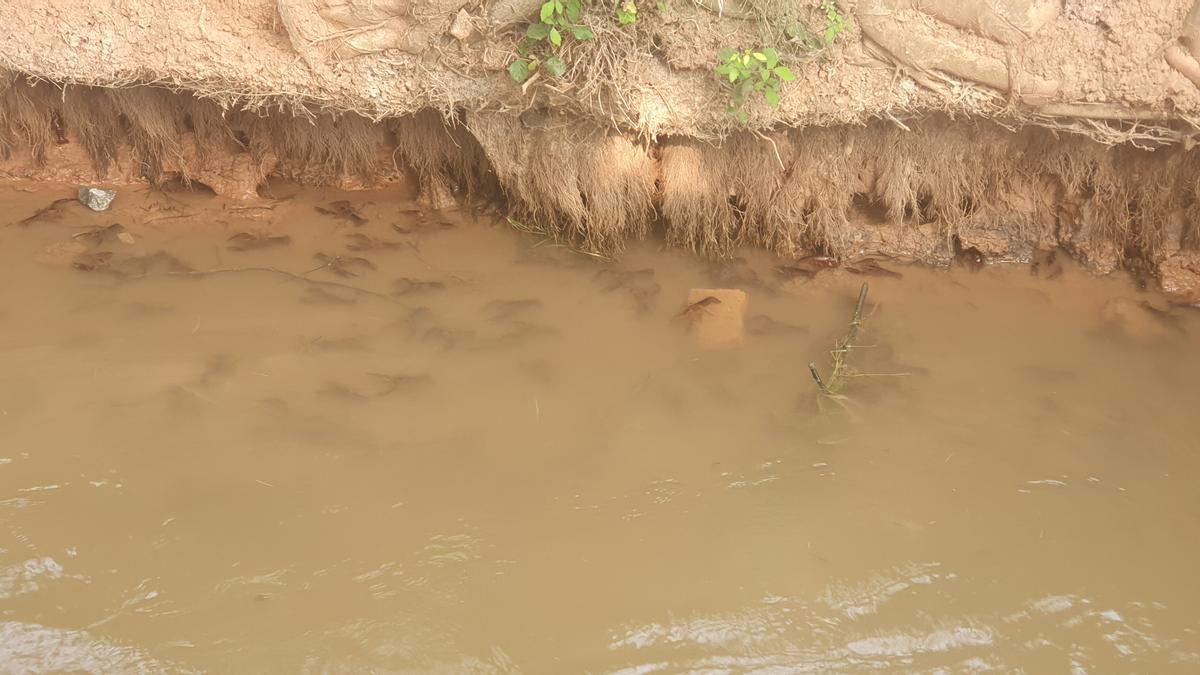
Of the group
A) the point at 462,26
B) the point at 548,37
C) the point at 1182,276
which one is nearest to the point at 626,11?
the point at 548,37

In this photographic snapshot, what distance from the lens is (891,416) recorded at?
3.12 m

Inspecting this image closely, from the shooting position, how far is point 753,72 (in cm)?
308

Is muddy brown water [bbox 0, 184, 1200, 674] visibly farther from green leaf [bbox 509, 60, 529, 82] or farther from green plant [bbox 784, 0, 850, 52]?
green plant [bbox 784, 0, 850, 52]

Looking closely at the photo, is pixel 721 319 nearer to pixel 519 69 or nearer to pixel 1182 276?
pixel 519 69

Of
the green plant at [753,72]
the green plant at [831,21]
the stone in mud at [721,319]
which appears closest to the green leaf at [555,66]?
the green plant at [753,72]

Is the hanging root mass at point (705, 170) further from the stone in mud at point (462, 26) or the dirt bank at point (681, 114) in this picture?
the stone in mud at point (462, 26)

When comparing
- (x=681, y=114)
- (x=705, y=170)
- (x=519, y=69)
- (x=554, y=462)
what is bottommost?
(x=554, y=462)

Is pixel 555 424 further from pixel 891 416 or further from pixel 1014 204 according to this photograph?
pixel 1014 204

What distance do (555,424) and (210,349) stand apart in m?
1.25

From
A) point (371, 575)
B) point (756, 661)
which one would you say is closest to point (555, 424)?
point (371, 575)

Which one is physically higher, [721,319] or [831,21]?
[831,21]

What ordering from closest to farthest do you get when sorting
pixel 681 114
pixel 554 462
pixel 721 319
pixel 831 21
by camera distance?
1. pixel 554 462
2. pixel 831 21
3. pixel 681 114
4. pixel 721 319

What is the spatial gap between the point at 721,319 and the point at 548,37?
119 cm

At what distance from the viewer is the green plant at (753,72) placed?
3.02m
